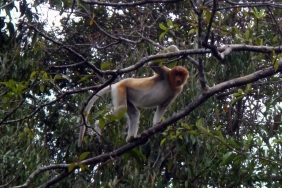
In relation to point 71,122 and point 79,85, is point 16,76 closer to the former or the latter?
point 71,122

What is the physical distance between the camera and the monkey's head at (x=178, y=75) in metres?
5.93

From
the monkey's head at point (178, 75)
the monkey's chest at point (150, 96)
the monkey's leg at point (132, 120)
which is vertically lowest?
the monkey's leg at point (132, 120)

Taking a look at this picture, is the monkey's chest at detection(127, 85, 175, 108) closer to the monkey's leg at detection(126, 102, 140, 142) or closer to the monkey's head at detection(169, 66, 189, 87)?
the monkey's leg at detection(126, 102, 140, 142)

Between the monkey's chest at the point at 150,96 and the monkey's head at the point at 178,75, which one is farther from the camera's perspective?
the monkey's chest at the point at 150,96

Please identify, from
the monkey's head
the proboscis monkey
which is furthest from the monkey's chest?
the monkey's head

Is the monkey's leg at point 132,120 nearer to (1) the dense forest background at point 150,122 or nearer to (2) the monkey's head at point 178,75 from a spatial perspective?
(1) the dense forest background at point 150,122

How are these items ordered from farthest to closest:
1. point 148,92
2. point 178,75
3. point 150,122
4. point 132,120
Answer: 1. point 150,122
2. point 148,92
3. point 132,120
4. point 178,75

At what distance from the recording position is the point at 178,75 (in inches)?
235

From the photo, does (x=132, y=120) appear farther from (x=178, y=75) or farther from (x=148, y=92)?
(x=178, y=75)

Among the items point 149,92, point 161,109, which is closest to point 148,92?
point 149,92

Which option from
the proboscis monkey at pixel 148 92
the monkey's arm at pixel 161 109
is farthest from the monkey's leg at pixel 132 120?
the monkey's arm at pixel 161 109

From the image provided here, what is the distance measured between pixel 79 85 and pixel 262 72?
4898 millimetres

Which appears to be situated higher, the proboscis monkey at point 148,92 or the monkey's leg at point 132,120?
the proboscis monkey at point 148,92

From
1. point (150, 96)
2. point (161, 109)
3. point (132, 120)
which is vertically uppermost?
point (150, 96)
